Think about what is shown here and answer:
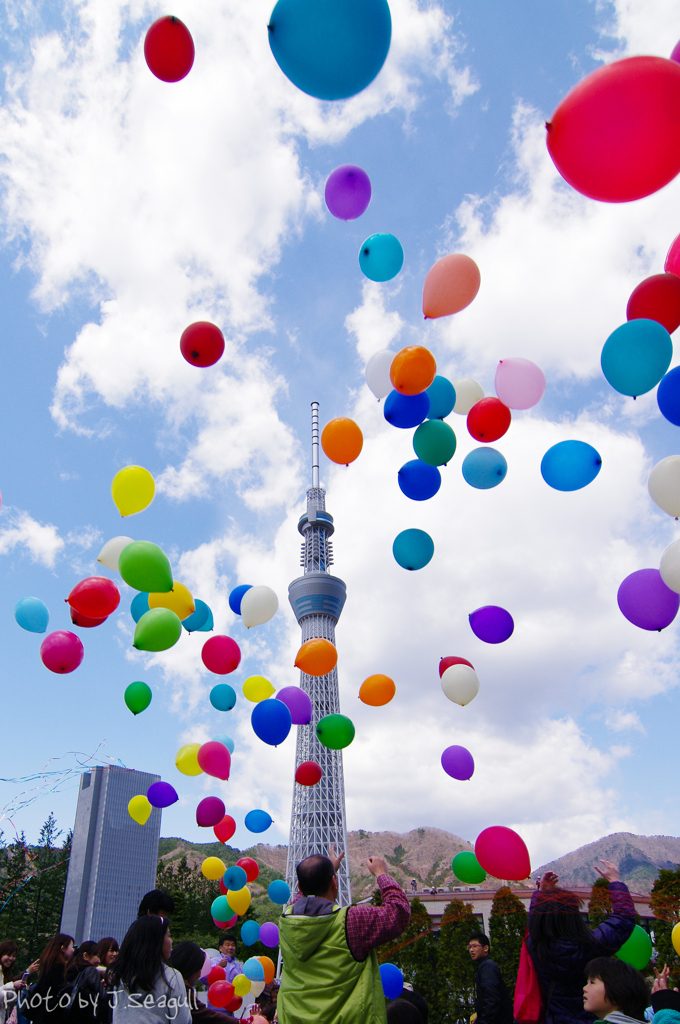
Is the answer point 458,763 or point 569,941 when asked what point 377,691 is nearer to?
point 458,763

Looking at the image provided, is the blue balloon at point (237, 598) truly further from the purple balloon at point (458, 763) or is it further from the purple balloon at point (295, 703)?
the purple balloon at point (458, 763)

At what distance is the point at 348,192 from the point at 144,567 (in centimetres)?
378

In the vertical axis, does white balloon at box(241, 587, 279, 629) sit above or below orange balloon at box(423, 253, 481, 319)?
below

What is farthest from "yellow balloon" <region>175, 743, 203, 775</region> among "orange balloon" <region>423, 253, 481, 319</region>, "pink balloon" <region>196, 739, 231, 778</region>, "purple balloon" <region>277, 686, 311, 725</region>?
"orange balloon" <region>423, 253, 481, 319</region>

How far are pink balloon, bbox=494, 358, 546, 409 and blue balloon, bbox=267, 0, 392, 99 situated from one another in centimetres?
327

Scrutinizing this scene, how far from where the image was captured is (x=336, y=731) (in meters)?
6.42

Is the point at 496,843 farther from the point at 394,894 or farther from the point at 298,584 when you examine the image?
the point at 298,584

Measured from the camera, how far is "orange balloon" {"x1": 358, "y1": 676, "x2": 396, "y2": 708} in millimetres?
7109

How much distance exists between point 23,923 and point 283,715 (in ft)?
118

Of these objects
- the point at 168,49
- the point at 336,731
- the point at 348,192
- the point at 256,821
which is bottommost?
the point at 256,821

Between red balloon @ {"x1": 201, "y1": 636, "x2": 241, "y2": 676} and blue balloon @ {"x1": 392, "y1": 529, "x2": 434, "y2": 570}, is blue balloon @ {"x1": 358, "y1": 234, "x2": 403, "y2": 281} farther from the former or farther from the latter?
red balloon @ {"x1": 201, "y1": 636, "x2": 241, "y2": 676}

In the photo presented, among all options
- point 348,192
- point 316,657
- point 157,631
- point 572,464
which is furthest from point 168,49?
point 316,657

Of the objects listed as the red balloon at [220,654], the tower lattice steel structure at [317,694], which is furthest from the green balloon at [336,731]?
the tower lattice steel structure at [317,694]

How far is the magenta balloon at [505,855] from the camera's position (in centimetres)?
465
